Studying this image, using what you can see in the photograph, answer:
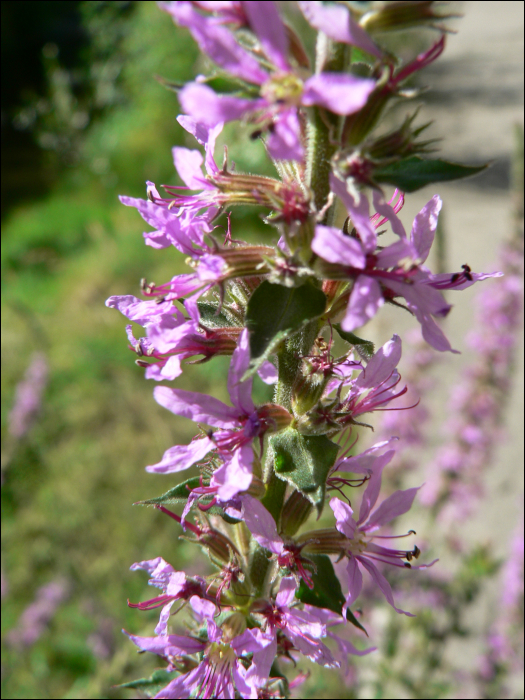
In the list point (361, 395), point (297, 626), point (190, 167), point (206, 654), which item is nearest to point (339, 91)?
point (190, 167)

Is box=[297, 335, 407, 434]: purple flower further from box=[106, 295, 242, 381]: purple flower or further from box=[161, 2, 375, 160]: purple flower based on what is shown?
box=[161, 2, 375, 160]: purple flower

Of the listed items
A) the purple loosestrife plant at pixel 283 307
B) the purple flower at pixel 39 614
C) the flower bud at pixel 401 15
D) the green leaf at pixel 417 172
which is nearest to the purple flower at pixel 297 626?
the purple loosestrife plant at pixel 283 307

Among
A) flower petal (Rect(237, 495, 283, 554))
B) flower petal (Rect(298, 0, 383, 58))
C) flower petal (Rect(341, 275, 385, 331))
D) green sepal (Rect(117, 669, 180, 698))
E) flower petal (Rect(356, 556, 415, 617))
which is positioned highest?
flower petal (Rect(298, 0, 383, 58))

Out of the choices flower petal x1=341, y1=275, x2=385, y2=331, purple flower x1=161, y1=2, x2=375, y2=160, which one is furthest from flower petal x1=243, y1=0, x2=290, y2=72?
flower petal x1=341, y1=275, x2=385, y2=331

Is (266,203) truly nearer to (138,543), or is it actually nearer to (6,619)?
(6,619)

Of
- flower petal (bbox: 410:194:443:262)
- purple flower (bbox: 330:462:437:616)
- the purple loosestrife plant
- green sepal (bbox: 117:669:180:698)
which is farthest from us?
green sepal (bbox: 117:669:180:698)

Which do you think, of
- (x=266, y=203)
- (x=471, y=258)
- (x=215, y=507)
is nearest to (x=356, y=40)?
(x=266, y=203)

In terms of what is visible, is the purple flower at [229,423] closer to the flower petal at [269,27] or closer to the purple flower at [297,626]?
the purple flower at [297,626]
